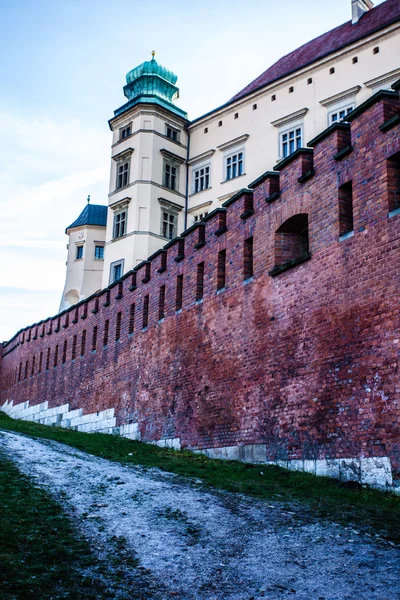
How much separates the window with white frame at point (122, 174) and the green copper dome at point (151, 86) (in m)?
3.09

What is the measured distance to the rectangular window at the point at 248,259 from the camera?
47.1 ft

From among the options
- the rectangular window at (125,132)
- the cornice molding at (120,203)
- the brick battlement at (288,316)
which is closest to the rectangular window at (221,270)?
the brick battlement at (288,316)

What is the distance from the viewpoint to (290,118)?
2958cm

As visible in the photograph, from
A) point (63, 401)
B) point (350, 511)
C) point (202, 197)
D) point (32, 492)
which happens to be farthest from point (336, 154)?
point (202, 197)

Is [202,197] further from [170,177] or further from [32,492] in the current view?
[32,492]

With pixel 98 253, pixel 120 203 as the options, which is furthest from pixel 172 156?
pixel 98 253

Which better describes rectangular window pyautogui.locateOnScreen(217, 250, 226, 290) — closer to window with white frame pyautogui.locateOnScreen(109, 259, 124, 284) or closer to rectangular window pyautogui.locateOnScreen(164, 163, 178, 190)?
window with white frame pyautogui.locateOnScreen(109, 259, 124, 284)

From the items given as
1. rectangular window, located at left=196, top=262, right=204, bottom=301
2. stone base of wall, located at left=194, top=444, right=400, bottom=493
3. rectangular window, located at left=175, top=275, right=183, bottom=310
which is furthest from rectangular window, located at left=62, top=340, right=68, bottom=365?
stone base of wall, located at left=194, top=444, right=400, bottom=493

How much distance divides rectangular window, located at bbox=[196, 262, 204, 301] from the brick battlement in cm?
5

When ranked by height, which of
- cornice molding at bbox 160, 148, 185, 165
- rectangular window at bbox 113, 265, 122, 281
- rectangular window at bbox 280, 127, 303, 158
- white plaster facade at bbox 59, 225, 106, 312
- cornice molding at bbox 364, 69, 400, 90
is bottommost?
rectangular window at bbox 113, 265, 122, 281

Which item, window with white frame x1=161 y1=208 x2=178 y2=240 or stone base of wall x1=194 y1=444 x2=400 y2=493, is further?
window with white frame x1=161 y1=208 x2=178 y2=240

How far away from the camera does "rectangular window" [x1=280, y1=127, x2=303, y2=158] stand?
29.2 m

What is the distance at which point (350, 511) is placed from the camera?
816 centimetres

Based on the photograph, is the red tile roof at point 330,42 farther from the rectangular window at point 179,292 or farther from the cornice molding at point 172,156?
the rectangular window at point 179,292
